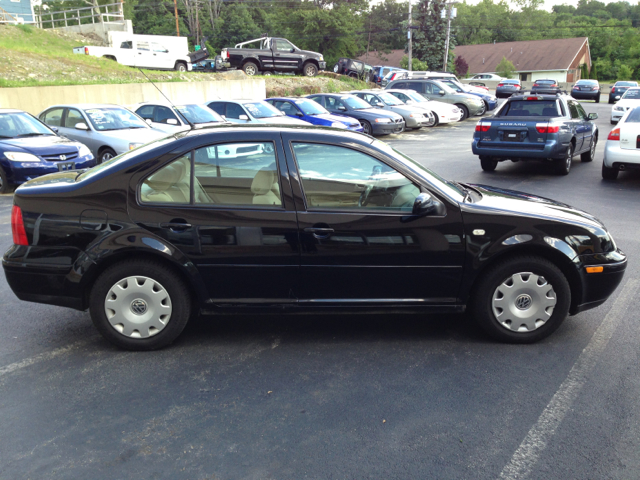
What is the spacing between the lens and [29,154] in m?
10.7

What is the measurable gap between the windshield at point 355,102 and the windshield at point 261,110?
4.94m

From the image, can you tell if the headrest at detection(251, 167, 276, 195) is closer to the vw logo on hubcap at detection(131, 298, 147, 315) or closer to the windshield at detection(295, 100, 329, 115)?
the vw logo on hubcap at detection(131, 298, 147, 315)

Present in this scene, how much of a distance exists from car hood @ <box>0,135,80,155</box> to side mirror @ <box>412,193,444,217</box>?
8714 millimetres

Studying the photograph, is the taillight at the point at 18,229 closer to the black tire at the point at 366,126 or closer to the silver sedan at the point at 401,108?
the black tire at the point at 366,126

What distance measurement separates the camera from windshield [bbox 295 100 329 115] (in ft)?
62.9

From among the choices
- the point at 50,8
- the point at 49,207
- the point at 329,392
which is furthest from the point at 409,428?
the point at 50,8

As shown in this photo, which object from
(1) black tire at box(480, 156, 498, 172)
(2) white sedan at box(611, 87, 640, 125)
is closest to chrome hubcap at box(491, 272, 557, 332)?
(1) black tire at box(480, 156, 498, 172)

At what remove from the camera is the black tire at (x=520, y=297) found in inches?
174

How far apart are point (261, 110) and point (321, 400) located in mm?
14369

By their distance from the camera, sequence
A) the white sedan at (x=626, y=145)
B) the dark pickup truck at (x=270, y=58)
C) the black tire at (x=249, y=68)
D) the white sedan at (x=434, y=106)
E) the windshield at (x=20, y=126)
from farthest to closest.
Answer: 1. the black tire at (x=249, y=68)
2. the dark pickup truck at (x=270, y=58)
3. the white sedan at (x=434, y=106)
4. the windshield at (x=20, y=126)
5. the white sedan at (x=626, y=145)

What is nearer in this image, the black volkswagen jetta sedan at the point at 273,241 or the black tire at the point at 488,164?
the black volkswagen jetta sedan at the point at 273,241

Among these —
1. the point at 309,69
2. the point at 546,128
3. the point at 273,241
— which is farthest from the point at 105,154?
the point at 309,69

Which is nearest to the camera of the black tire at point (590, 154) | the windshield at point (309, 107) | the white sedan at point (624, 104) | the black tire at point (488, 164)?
the black tire at point (488, 164)

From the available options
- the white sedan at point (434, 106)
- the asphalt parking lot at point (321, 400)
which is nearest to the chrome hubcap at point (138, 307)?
the asphalt parking lot at point (321, 400)
